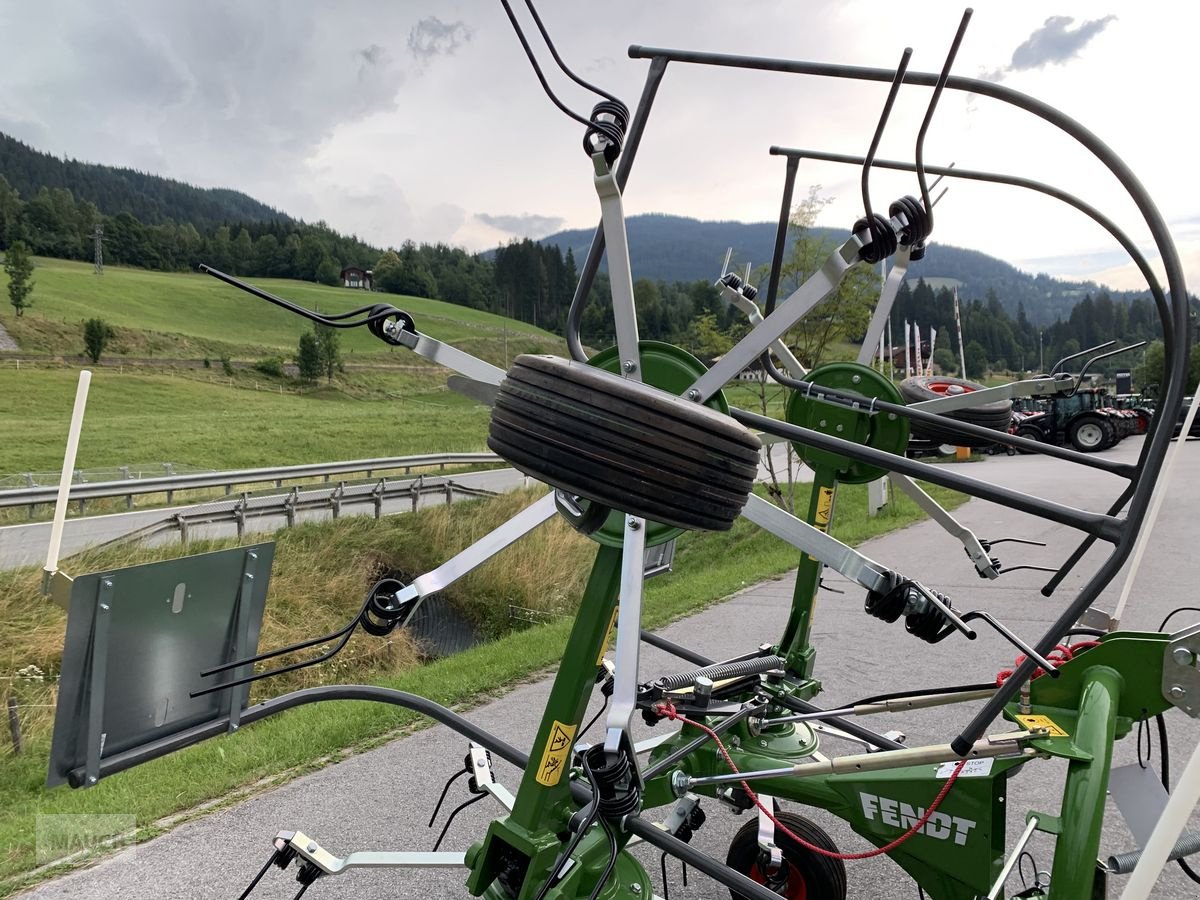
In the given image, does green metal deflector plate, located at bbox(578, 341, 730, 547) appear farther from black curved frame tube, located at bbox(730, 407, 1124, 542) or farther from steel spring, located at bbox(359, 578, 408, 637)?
steel spring, located at bbox(359, 578, 408, 637)

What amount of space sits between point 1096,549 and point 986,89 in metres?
9.05

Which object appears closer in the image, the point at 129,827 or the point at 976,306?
the point at 129,827

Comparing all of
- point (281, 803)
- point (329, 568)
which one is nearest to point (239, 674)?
point (281, 803)

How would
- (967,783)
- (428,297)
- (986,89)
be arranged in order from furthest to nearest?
1. (428,297)
2. (967,783)
3. (986,89)

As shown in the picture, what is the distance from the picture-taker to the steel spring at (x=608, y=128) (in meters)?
1.50

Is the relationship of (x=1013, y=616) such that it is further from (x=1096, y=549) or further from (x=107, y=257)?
(x=107, y=257)

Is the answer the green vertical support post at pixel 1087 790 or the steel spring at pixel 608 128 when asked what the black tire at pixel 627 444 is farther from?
the green vertical support post at pixel 1087 790

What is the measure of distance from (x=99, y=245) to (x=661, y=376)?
2824 inches

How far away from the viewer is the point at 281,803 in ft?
11.6

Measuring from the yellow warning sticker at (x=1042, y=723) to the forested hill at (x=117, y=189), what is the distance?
93869mm

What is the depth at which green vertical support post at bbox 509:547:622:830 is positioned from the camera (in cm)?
188

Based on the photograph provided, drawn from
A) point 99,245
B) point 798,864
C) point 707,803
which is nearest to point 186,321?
point 99,245

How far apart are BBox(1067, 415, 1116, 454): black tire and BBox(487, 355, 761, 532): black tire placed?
23.6 meters

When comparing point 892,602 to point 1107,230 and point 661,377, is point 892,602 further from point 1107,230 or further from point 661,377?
point 1107,230
